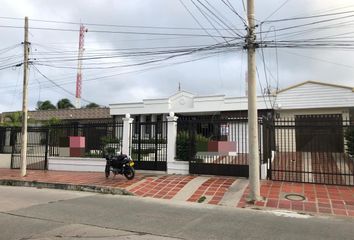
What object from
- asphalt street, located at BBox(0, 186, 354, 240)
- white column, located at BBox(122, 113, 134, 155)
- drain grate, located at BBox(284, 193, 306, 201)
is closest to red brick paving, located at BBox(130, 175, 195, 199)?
asphalt street, located at BBox(0, 186, 354, 240)

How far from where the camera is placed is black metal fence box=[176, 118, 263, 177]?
12.6 meters

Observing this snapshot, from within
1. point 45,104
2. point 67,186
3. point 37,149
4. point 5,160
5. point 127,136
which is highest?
point 45,104

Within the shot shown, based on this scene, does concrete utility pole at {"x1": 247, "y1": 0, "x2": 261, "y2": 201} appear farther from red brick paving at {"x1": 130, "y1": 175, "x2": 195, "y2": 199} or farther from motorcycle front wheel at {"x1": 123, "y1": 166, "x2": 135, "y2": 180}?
motorcycle front wheel at {"x1": 123, "y1": 166, "x2": 135, "y2": 180}

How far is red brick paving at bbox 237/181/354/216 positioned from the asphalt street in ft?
2.13

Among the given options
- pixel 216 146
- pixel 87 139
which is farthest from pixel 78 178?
pixel 216 146

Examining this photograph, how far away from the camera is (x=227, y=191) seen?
10492 mm

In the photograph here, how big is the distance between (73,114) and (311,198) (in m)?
25.7

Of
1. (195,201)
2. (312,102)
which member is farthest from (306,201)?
(312,102)

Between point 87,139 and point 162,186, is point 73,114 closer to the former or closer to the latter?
point 87,139

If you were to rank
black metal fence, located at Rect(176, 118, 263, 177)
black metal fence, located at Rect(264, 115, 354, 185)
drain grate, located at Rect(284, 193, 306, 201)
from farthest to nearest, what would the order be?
black metal fence, located at Rect(176, 118, 263, 177)
black metal fence, located at Rect(264, 115, 354, 185)
drain grate, located at Rect(284, 193, 306, 201)

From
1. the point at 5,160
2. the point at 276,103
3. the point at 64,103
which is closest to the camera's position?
the point at 5,160

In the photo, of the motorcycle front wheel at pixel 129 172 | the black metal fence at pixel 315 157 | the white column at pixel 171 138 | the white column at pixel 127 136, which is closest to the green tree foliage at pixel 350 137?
the black metal fence at pixel 315 157

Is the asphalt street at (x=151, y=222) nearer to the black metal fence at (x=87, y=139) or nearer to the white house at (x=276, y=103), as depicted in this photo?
the black metal fence at (x=87, y=139)

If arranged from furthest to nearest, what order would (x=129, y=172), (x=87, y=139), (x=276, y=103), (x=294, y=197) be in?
(x=276, y=103), (x=87, y=139), (x=129, y=172), (x=294, y=197)
